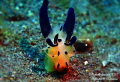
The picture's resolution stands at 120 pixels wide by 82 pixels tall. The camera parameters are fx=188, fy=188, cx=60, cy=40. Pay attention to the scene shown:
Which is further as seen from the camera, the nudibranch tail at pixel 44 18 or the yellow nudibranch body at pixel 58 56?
the nudibranch tail at pixel 44 18

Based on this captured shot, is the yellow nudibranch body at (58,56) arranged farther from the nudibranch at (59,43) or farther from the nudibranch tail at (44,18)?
the nudibranch tail at (44,18)

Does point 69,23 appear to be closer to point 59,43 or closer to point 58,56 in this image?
point 59,43

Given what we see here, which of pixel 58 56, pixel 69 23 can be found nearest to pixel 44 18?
pixel 69 23

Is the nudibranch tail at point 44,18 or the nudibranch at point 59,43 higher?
the nudibranch tail at point 44,18

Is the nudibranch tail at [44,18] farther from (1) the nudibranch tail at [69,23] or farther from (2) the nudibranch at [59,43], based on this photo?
(1) the nudibranch tail at [69,23]

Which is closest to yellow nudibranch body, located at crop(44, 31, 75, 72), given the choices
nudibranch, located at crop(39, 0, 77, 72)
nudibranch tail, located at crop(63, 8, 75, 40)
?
nudibranch, located at crop(39, 0, 77, 72)

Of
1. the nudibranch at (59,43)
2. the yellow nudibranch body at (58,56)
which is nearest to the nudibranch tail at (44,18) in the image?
the nudibranch at (59,43)

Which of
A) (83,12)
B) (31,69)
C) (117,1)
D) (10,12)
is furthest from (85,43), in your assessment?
(117,1)

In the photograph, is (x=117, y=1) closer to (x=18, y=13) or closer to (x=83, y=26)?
(x=83, y=26)

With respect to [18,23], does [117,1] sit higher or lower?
higher

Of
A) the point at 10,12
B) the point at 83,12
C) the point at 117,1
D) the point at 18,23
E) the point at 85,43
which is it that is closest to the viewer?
the point at 85,43
